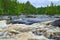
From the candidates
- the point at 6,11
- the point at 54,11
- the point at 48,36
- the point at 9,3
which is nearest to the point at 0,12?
the point at 6,11

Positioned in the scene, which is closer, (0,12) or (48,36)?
(48,36)

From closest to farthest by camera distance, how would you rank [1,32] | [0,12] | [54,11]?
[1,32] < [0,12] < [54,11]

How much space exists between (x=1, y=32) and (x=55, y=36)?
497 centimetres

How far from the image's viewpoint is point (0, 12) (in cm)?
6675

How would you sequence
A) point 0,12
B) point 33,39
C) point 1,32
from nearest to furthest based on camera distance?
1. point 33,39
2. point 1,32
3. point 0,12

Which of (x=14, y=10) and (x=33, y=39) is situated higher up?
(x=33, y=39)

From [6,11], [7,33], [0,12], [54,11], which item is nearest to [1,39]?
[7,33]

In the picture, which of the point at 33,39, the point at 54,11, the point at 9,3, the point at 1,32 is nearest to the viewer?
the point at 33,39

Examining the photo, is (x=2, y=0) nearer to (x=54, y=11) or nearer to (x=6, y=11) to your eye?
(x=6, y=11)

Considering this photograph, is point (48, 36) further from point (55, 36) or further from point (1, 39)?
point (1, 39)

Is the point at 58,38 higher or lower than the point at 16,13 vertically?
higher

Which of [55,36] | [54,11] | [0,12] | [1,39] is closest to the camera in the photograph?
[1,39]

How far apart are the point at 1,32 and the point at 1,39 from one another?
2862 mm

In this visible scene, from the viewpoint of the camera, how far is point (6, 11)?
251ft
